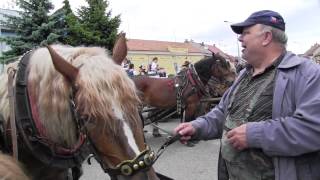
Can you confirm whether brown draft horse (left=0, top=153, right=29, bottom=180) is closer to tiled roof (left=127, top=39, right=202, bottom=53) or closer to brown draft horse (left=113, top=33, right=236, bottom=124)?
→ brown draft horse (left=113, top=33, right=236, bottom=124)

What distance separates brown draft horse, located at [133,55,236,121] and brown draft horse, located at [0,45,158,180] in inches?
247

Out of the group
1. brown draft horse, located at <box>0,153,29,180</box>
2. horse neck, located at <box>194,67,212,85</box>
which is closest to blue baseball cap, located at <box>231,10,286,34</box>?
brown draft horse, located at <box>0,153,29,180</box>

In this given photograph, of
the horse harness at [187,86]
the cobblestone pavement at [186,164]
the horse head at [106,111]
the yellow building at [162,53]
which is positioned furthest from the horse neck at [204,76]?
the yellow building at [162,53]

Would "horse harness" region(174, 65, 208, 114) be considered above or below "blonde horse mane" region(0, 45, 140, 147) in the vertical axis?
below

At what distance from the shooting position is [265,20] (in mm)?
2629

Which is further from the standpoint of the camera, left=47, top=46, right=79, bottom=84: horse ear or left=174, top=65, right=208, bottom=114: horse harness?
left=174, top=65, right=208, bottom=114: horse harness

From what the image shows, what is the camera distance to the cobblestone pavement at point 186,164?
670 cm

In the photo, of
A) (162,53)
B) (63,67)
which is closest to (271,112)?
(63,67)

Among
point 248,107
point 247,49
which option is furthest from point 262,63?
point 248,107

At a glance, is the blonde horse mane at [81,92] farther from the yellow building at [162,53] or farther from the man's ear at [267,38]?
the yellow building at [162,53]

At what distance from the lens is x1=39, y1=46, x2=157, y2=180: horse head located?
A: 7.28ft

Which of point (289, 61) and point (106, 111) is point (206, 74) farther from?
point (106, 111)

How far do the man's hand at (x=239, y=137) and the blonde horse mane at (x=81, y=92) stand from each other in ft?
1.89

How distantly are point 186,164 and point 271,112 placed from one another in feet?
16.5
